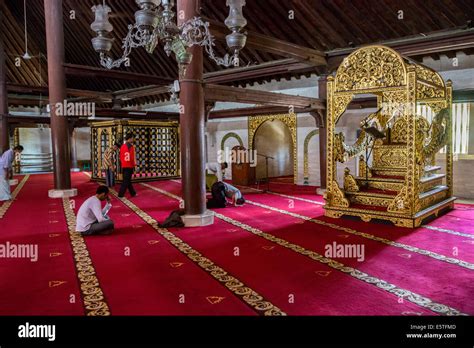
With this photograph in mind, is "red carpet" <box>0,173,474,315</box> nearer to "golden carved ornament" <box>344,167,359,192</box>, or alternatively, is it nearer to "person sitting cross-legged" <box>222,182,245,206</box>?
"golden carved ornament" <box>344,167,359,192</box>

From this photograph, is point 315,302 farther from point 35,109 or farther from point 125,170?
point 35,109

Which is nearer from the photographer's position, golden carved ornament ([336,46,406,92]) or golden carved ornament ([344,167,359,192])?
golden carved ornament ([336,46,406,92])

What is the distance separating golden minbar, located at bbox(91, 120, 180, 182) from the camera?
12.4m

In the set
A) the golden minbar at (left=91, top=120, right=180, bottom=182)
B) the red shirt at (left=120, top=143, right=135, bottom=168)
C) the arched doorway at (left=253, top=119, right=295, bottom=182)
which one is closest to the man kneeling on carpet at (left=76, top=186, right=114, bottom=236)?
the red shirt at (left=120, top=143, right=135, bottom=168)

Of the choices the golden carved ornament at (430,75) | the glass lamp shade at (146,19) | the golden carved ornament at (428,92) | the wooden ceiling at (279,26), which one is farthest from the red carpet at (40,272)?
the golden carved ornament at (428,92)

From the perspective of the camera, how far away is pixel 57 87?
8844 mm

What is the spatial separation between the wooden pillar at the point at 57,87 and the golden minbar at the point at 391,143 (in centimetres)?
583

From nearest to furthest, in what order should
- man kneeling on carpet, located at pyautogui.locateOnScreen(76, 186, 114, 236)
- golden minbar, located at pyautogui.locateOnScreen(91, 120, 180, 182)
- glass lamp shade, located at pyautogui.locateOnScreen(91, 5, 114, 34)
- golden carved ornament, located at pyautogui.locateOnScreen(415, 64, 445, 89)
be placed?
glass lamp shade, located at pyautogui.locateOnScreen(91, 5, 114, 34), man kneeling on carpet, located at pyautogui.locateOnScreen(76, 186, 114, 236), golden carved ornament, located at pyautogui.locateOnScreen(415, 64, 445, 89), golden minbar, located at pyautogui.locateOnScreen(91, 120, 180, 182)

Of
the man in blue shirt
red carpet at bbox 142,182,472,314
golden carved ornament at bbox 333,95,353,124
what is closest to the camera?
red carpet at bbox 142,182,472,314

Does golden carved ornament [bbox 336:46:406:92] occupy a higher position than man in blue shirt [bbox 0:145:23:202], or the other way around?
golden carved ornament [bbox 336:46:406:92]

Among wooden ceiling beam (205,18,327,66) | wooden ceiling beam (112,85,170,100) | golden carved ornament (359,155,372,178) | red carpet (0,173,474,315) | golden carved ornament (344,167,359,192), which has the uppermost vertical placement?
wooden ceiling beam (112,85,170,100)

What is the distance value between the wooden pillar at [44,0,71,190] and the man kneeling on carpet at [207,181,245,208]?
12.2 feet

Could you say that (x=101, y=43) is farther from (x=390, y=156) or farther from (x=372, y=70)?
(x=390, y=156)

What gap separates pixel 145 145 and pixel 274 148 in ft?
13.7
